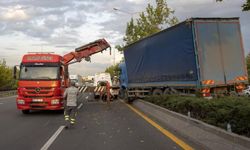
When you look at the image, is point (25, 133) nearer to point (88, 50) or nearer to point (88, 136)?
point (88, 136)

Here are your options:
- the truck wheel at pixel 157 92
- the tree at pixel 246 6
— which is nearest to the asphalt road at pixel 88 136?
the tree at pixel 246 6

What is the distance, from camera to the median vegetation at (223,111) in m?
8.92

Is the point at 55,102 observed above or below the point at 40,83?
below

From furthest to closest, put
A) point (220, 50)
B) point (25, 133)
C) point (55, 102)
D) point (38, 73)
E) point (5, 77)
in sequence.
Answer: point (5, 77)
point (38, 73)
point (55, 102)
point (220, 50)
point (25, 133)

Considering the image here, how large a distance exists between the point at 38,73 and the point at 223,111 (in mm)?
11714

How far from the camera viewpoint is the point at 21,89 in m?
19.4

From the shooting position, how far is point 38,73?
19797 millimetres

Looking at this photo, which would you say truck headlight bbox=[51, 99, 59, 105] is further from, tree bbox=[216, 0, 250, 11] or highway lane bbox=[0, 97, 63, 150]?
tree bbox=[216, 0, 250, 11]

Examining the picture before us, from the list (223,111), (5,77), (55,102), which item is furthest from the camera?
(5,77)

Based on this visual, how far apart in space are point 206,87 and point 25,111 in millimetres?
9262

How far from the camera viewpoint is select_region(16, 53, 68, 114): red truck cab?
19.2m

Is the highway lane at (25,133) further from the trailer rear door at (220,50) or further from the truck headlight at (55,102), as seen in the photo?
the trailer rear door at (220,50)

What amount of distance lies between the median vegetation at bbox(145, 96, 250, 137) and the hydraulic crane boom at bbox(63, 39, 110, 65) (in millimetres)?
13470

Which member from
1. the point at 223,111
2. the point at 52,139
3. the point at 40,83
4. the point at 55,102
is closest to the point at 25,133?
the point at 52,139
